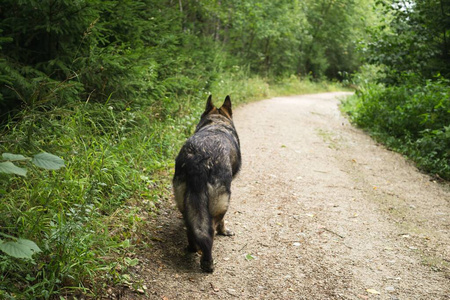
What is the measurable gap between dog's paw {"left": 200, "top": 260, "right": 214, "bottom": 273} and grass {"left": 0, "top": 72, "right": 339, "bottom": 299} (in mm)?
630

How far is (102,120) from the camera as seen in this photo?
482 cm

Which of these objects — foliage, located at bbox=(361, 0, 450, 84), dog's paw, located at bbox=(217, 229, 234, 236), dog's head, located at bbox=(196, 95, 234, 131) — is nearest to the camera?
dog's paw, located at bbox=(217, 229, 234, 236)

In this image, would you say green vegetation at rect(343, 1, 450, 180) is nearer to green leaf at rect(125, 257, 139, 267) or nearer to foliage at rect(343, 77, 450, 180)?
foliage at rect(343, 77, 450, 180)

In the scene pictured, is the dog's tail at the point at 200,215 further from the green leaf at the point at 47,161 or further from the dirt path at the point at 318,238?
the green leaf at the point at 47,161

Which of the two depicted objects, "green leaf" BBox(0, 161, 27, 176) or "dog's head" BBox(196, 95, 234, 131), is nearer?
"green leaf" BBox(0, 161, 27, 176)

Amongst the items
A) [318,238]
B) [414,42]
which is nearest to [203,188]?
[318,238]

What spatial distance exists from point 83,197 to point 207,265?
1.39 meters

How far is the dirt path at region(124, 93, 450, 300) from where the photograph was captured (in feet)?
10.4

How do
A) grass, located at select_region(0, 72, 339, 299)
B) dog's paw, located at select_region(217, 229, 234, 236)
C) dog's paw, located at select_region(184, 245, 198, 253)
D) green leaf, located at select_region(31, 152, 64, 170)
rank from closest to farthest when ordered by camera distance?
green leaf, located at select_region(31, 152, 64, 170) → grass, located at select_region(0, 72, 339, 299) → dog's paw, located at select_region(184, 245, 198, 253) → dog's paw, located at select_region(217, 229, 234, 236)

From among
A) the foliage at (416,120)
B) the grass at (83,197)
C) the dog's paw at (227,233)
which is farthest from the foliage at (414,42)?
the dog's paw at (227,233)

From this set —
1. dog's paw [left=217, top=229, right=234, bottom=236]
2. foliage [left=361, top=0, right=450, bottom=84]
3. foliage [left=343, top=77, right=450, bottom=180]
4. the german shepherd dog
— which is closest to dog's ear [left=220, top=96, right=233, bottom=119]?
the german shepherd dog

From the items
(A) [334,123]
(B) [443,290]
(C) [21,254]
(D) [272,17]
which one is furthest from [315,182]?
(D) [272,17]

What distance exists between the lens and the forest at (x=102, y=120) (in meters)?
2.58

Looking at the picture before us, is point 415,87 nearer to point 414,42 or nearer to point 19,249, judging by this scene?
point 414,42
